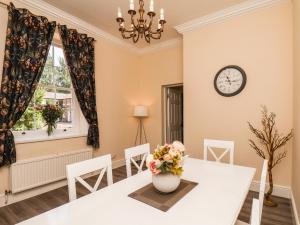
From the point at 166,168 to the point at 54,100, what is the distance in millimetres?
2815

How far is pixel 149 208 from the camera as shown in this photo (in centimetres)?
119

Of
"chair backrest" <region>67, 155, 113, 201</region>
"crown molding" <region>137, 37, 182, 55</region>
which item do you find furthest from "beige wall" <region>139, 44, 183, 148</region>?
"chair backrest" <region>67, 155, 113, 201</region>

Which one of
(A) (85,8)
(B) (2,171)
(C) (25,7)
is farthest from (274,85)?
(B) (2,171)

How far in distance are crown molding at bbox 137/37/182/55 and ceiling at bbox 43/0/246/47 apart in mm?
704

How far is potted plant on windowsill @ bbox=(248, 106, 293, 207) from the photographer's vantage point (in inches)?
103

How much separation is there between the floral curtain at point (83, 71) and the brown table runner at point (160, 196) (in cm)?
249

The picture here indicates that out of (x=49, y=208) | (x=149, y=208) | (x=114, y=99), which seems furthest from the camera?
(x=114, y=99)

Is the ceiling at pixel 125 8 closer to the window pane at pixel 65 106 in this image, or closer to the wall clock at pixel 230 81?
the wall clock at pixel 230 81

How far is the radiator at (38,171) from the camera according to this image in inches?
104

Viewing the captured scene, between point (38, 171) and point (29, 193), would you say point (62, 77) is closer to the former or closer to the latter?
point (38, 171)

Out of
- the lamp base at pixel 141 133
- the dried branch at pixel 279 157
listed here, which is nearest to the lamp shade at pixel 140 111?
the lamp base at pixel 141 133

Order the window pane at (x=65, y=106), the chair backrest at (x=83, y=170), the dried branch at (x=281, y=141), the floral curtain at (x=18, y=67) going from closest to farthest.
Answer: the chair backrest at (x=83, y=170) < the floral curtain at (x=18, y=67) < the dried branch at (x=281, y=141) < the window pane at (x=65, y=106)

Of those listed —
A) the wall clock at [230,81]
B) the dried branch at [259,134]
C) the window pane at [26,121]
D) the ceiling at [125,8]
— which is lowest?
the dried branch at [259,134]

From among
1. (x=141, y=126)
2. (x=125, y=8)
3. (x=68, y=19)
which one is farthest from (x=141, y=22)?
(x=141, y=126)
